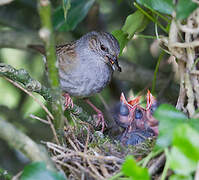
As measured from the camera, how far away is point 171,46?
105 inches

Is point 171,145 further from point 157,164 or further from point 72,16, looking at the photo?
point 72,16

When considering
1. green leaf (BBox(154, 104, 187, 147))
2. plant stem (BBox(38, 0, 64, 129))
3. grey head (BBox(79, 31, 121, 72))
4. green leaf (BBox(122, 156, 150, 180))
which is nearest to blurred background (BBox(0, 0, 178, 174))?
grey head (BBox(79, 31, 121, 72))

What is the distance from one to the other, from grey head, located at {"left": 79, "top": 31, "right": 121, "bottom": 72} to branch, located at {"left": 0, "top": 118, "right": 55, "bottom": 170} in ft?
5.74

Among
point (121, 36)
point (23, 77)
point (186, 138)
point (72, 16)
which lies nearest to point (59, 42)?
point (72, 16)

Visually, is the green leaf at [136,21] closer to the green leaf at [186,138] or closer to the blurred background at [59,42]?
the blurred background at [59,42]

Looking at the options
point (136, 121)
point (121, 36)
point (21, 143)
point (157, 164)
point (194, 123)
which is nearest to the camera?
point (194, 123)

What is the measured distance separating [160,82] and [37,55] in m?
1.88

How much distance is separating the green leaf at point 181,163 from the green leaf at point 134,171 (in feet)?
0.47

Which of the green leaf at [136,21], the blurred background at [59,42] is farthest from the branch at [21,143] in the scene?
the blurred background at [59,42]

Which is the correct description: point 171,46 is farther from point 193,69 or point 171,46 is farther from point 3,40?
point 3,40

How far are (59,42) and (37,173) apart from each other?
332cm

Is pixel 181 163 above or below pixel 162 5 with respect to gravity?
below

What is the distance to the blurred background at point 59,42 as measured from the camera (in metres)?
4.86

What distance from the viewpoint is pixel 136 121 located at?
3891 mm
